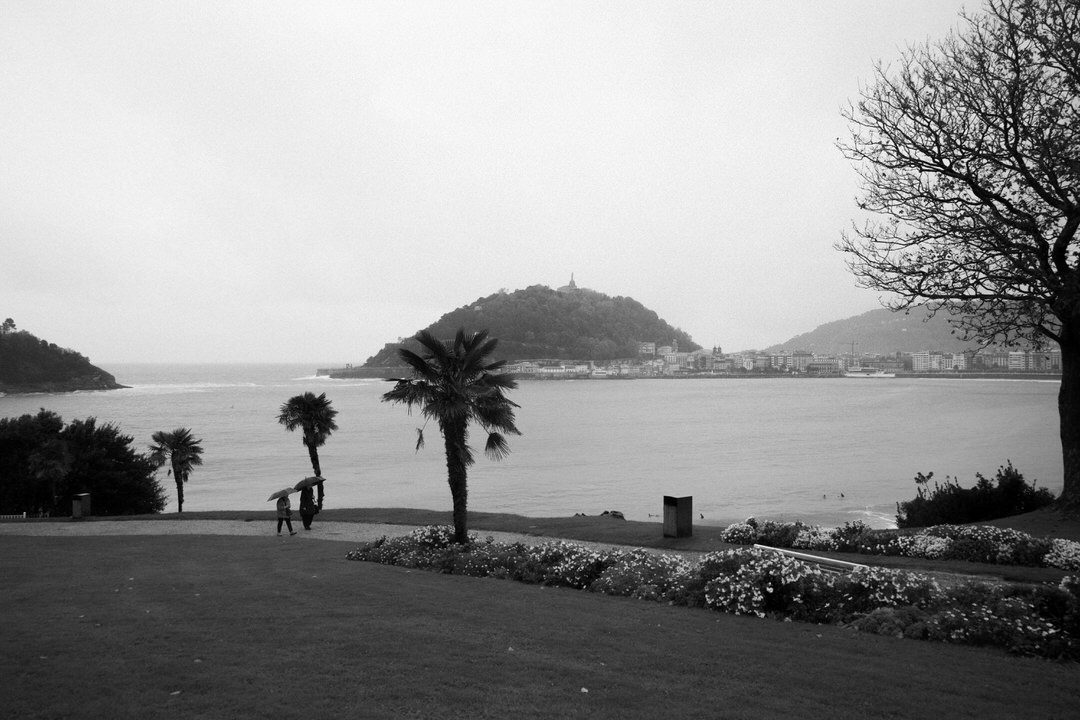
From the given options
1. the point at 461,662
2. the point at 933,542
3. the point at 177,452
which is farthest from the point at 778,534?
the point at 177,452

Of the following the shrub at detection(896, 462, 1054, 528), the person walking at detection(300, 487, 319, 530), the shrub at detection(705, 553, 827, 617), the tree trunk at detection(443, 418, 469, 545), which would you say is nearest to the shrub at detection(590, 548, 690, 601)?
the shrub at detection(705, 553, 827, 617)

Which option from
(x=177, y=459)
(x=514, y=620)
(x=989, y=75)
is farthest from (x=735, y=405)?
(x=514, y=620)

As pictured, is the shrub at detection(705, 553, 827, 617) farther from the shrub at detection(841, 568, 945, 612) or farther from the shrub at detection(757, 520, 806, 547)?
the shrub at detection(757, 520, 806, 547)

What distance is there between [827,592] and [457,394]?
348 inches

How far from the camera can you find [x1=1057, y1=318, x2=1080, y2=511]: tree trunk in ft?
51.7

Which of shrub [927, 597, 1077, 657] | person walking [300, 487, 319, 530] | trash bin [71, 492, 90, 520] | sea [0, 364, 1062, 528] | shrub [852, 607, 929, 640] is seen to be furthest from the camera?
sea [0, 364, 1062, 528]

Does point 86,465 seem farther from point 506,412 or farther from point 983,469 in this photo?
point 983,469

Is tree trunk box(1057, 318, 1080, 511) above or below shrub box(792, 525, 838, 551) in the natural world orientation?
above

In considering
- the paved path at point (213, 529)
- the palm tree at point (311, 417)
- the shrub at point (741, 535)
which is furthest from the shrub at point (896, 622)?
the palm tree at point (311, 417)

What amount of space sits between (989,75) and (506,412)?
13.5m

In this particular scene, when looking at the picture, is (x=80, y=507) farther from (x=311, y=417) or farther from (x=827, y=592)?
(x=827, y=592)

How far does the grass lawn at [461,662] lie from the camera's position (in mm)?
5332

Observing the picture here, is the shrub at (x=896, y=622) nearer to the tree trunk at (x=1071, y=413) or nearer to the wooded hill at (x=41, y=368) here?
the tree trunk at (x=1071, y=413)

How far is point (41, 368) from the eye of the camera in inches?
6112
